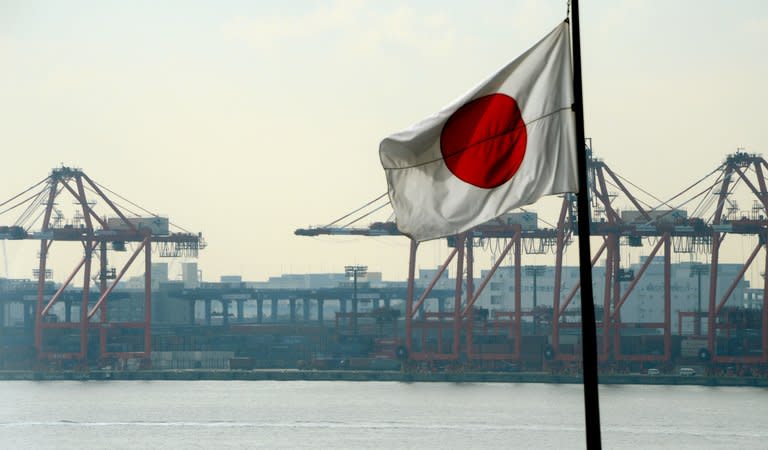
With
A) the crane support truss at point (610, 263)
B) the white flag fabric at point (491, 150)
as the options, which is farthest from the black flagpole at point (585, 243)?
the crane support truss at point (610, 263)

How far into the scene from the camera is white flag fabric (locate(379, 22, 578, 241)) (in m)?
6.12

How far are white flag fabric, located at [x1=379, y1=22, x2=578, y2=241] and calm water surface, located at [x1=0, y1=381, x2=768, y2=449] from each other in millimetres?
44879

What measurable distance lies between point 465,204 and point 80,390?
3096 inches

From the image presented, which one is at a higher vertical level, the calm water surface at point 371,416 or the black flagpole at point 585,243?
the black flagpole at point 585,243

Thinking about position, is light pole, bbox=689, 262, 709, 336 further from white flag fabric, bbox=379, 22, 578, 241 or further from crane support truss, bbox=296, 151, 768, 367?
white flag fabric, bbox=379, 22, 578, 241

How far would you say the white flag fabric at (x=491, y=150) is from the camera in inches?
241

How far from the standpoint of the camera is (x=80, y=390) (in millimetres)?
82500

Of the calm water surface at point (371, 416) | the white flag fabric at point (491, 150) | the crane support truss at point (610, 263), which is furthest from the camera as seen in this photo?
the crane support truss at point (610, 263)

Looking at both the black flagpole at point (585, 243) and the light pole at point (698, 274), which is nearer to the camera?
the black flagpole at point (585, 243)

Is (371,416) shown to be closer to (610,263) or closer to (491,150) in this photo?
(610,263)

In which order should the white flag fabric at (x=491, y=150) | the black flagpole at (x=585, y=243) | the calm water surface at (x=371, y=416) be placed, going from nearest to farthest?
the black flagpole at (x=585, y=243), the white flag fabric at (x=491, y=150), the calm water surface at (x=371, y=416)

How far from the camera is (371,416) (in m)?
64.3

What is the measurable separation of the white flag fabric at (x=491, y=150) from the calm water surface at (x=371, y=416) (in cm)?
4488

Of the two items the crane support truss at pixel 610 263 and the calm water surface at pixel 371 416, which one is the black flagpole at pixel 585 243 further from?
the crane support truss at pixel 610 263
